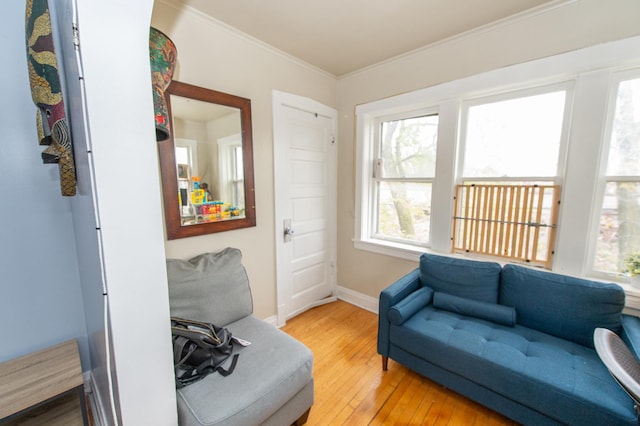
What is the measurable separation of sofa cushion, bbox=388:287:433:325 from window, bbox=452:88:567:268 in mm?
572

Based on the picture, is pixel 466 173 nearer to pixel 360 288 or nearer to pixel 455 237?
A: pixel 455 237

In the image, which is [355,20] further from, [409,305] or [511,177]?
[409,305]

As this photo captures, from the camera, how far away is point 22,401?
1.03 metres

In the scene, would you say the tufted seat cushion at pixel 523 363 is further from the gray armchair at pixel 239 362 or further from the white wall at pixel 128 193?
the white wall at pixel 128 193

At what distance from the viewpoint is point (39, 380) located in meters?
1.16

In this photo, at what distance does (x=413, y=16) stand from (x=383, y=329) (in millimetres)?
2277

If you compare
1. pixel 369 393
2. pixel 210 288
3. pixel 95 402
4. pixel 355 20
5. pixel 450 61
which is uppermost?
pixel 355 20

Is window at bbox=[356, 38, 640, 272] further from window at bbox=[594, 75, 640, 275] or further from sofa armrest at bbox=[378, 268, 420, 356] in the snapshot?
sofa armrest at bbox=[378, 268, 420, 356]

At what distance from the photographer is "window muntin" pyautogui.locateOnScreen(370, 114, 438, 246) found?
241cm

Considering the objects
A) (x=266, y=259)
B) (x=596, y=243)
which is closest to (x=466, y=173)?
(x=596, y=243)

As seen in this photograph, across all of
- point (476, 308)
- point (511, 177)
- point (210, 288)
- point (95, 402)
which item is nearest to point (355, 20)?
point (511, 177)

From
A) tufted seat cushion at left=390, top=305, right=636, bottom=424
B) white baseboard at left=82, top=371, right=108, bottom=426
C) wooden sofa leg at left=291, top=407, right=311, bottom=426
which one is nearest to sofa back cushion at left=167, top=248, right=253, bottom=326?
white baseboard at left=82, top=371, right=108, bottom=426

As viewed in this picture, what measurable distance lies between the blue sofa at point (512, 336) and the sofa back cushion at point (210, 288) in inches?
41.1

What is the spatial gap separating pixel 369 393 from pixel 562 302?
1386 millimetres
